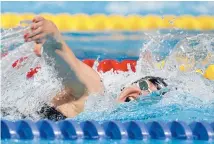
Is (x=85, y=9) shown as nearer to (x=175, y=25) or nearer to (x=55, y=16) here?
(x=55, y=16)

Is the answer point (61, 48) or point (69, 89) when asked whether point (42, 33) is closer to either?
point (61, 48)

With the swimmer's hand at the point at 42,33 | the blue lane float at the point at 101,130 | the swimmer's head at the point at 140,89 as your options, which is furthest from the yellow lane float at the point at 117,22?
the blue lane float at the point at 101,130

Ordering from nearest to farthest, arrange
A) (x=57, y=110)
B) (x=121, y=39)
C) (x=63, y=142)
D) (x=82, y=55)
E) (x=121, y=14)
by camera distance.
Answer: (x=63, y=142), (x=57, y=110), (x=82, y=55), (x=121, y=39), (x=121, y=14)

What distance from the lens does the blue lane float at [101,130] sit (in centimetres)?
251

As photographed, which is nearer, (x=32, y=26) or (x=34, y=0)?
(x=32, y=26)

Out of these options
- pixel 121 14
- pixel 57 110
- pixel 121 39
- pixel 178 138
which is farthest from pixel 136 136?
pixel 121 14

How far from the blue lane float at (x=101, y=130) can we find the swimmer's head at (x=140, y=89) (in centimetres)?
40

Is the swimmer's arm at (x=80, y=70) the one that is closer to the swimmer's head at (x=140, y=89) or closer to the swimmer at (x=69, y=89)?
the swimmer at (x=69, y=89)

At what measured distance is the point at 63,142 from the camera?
7.98 ft

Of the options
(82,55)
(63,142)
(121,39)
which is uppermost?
(121,39)

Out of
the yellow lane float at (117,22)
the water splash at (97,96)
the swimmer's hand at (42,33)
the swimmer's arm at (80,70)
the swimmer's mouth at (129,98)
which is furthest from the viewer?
the yellow lane float at (117,22)

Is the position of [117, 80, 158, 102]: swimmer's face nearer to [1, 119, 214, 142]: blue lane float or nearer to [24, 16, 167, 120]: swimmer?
[24, 16, 167, 120]: swimmer

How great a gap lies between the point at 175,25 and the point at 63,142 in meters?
3.81

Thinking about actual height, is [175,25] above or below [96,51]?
above
